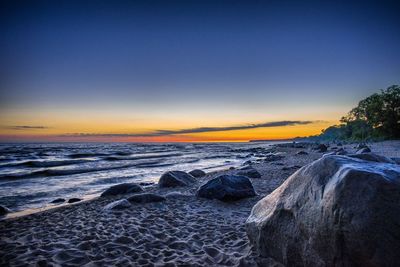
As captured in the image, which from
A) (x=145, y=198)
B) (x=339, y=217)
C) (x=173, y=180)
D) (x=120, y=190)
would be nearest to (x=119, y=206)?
(x=145, y=198)

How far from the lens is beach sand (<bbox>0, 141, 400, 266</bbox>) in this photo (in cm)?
471

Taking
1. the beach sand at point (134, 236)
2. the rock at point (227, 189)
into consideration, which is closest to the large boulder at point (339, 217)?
the beach sand at point (134, 236)

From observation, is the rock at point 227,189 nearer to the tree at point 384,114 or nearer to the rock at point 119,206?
the rock at point 119,206

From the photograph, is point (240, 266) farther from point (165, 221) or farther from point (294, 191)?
point (165, 221)

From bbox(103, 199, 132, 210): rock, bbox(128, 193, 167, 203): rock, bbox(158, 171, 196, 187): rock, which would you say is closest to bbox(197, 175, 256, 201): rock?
bbox(128, 193, 167, 203): rock

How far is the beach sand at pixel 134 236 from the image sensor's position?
15.4 ft

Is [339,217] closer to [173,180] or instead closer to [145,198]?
[145,198]

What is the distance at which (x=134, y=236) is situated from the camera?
5.88m

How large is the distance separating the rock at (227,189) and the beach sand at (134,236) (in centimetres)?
35

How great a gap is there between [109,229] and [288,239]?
14.4ft

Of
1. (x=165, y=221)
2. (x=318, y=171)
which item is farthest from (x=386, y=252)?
(x=165, y=221)

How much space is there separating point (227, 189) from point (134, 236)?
4133 mm

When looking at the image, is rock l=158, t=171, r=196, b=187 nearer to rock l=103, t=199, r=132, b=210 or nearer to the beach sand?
the beach sand

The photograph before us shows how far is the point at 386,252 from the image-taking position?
2.81 meters
